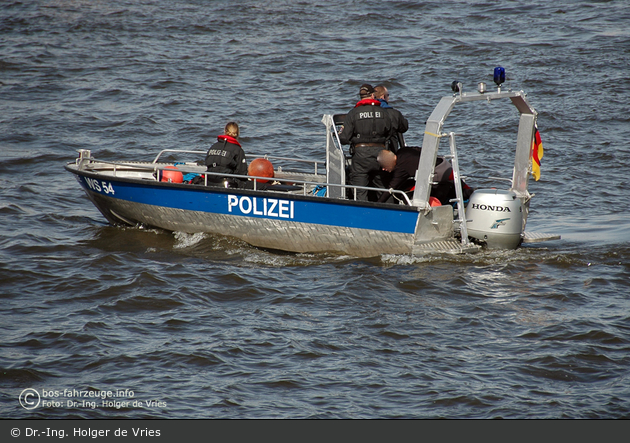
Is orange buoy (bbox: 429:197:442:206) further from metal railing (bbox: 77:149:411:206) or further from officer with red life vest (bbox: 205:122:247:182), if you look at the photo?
officer with red life vest (bbox: 205:122:247:182)

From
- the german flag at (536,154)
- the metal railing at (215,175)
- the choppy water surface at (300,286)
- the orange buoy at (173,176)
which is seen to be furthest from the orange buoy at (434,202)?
the orange buoy at (173,176)

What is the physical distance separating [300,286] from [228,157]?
222 centimetres

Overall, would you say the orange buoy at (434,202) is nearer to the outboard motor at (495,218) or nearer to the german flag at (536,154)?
the outboard motor at (495,218)

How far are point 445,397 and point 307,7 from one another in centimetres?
2189

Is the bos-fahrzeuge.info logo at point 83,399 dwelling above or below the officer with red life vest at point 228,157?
below

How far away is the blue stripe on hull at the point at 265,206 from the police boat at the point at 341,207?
13mm

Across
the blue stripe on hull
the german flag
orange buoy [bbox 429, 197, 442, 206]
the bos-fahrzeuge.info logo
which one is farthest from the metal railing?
the bos-fahrzeuge.info logo

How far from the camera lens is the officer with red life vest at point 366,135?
8578 millimetres

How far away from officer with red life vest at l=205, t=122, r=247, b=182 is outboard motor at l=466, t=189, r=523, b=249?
3.04 meters

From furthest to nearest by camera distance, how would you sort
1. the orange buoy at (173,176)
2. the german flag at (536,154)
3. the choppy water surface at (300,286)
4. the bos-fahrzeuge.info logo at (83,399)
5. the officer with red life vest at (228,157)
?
the orange buoy at (173,176)
the officer with red life vest at (228,157)
the german flag at (536,154)
the choppy water surface at (300,286)
the bos-fahrzeuge.info logo at (83,399)

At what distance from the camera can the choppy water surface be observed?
19.3 ft

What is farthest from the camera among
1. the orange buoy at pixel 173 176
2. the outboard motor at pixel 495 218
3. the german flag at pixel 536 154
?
the orange buoy at pixel 173 176

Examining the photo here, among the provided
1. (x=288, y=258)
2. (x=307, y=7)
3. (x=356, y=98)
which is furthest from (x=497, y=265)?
(x=307, y=7)

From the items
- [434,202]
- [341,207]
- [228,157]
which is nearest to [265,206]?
[228,157]
